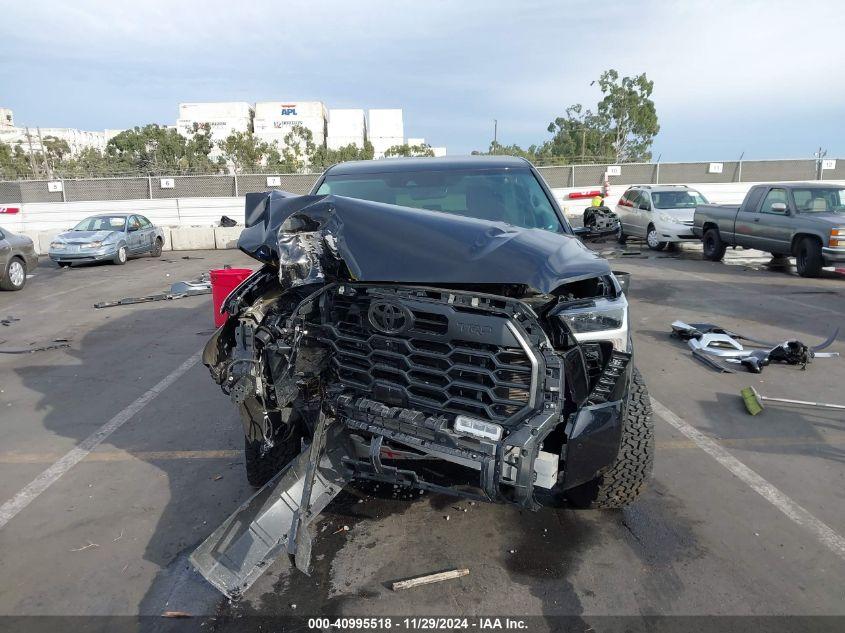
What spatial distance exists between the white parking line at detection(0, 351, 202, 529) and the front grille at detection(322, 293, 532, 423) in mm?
2430

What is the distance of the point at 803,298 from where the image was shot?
9.25 metres

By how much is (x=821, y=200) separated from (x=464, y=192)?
34.5 ft

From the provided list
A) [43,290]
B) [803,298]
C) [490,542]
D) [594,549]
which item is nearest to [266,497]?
[490,542]

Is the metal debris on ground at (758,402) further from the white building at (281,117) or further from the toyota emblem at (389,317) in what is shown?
the white building at (281,117)

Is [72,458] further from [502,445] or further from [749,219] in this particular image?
[749,219]

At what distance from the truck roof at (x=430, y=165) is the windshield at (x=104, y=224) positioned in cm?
1412

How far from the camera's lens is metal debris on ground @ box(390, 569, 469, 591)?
9.01 ft

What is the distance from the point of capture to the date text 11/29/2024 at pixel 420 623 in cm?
250

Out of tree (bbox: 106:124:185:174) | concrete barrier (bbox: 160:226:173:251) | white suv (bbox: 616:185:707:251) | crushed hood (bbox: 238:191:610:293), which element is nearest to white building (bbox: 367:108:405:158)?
tree (bbox: 106:124:185:174)

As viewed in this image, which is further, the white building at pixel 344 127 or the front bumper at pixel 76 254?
the white building at pixel 344 127

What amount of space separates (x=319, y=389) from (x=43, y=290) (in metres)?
11.8

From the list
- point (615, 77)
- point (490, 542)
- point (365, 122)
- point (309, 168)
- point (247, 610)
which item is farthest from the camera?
point (365, 122)

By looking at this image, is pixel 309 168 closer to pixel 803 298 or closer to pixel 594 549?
pixel 803 298

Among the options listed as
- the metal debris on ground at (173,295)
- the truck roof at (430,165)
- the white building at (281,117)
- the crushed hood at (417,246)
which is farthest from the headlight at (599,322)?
the white building at (281,117)
